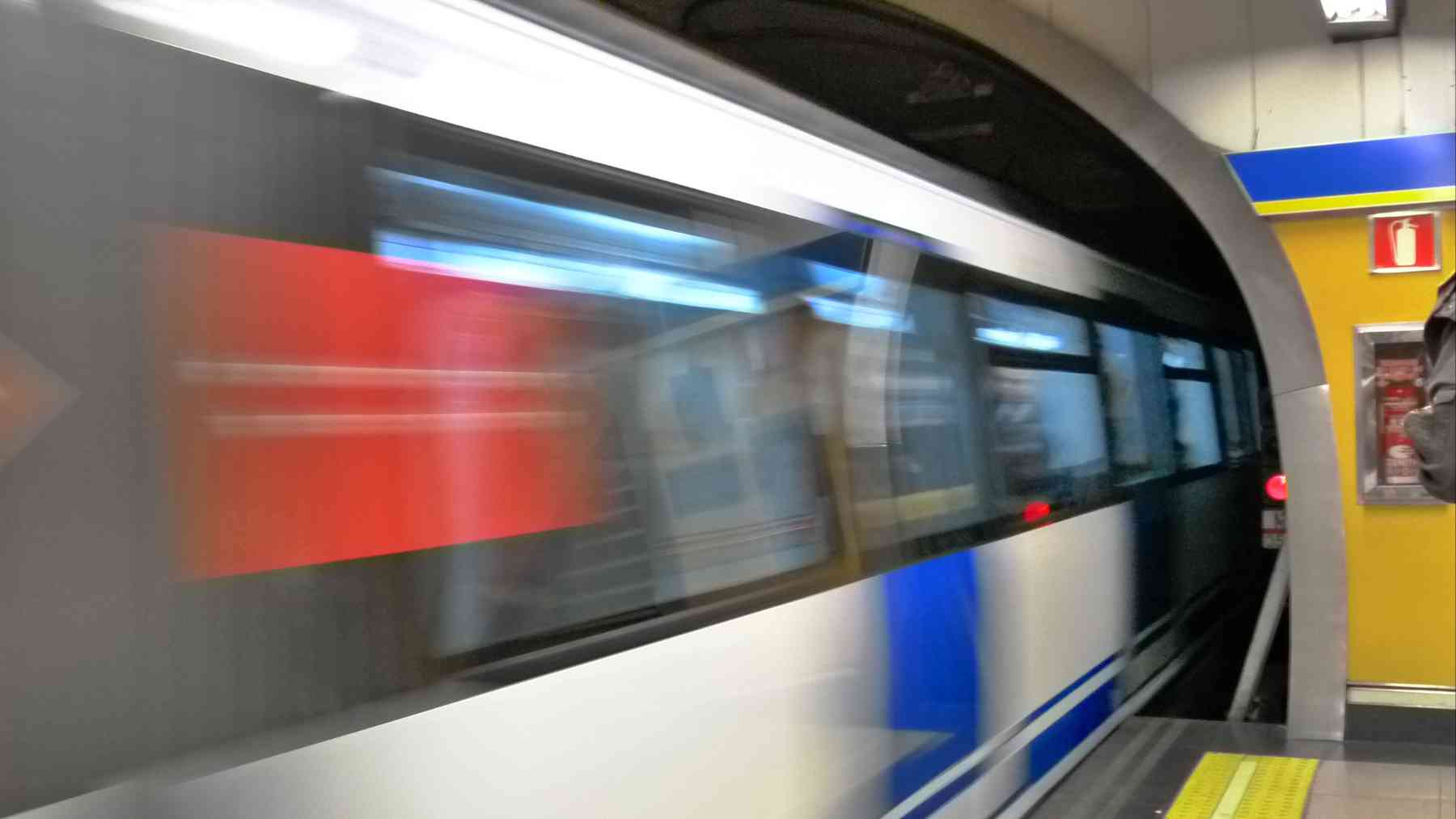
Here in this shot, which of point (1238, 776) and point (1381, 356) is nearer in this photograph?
point (1238, 776)

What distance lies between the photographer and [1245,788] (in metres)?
6.24

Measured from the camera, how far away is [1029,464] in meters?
6.01

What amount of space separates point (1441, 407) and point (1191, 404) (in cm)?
509

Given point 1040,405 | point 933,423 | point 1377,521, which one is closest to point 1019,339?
point 1040,405

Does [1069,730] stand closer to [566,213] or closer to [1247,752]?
[1247,752]

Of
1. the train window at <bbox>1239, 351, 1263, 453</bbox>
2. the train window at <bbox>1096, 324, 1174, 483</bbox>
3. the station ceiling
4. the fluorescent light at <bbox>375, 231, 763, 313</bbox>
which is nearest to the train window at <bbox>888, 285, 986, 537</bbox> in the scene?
the fluorescent light at <bbox>375, 231, 763, 313</bbox>

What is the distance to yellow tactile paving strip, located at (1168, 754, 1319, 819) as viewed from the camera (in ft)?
19.1

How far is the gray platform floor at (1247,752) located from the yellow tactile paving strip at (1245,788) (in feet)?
0.19

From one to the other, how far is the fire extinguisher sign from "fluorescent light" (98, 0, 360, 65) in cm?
601

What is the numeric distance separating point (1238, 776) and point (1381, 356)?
2.32m

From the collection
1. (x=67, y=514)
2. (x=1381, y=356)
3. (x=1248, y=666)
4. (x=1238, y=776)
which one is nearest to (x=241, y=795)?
(x=67, y=514)

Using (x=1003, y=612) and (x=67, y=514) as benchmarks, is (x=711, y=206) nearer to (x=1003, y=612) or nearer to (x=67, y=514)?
(x=67, y=514)

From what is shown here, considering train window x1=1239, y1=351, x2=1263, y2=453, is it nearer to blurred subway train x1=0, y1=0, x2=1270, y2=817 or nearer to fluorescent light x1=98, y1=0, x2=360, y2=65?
blurred subway train x1=0, y1=0, x2=1270, y2=817

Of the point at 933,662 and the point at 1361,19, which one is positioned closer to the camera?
the point at 933,662
